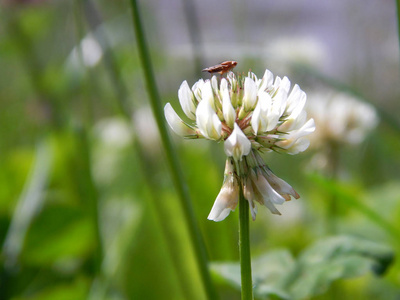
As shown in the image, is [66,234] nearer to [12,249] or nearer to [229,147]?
[12,249]

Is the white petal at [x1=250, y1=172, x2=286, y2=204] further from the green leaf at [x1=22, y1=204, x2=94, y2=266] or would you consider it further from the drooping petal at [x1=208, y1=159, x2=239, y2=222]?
the green leaf at [x1=22, y1=204, x2=94, y2=266]

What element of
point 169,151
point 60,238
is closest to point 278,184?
point 169,151

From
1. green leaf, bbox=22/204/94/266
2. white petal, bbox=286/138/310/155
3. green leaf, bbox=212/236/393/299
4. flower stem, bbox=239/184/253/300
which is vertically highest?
white petal, bbox=286/138/310/155

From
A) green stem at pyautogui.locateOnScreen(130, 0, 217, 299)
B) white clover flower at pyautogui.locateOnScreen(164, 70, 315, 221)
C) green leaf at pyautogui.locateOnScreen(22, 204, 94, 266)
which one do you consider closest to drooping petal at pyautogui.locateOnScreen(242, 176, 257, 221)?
white clover flower at pyautogui.locateOnScreen(164, 70, 315, 221)

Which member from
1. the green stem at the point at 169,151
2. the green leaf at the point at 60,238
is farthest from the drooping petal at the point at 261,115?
the green leaf at the point at 60,238

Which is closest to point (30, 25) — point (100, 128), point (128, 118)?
point (100, 128)

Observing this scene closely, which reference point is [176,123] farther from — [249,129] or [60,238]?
[60,238]
